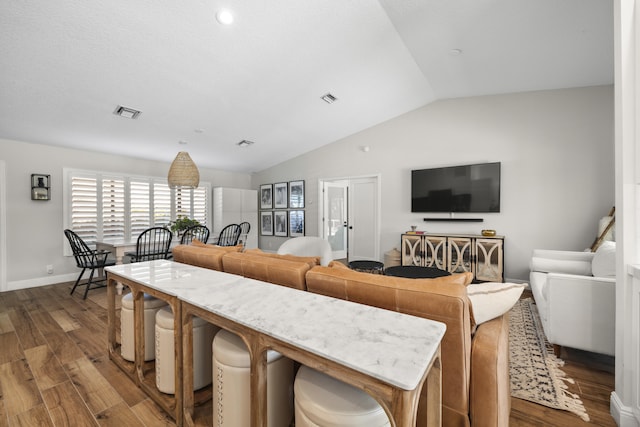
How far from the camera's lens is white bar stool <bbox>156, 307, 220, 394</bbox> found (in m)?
1.58

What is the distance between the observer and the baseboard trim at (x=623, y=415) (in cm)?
142

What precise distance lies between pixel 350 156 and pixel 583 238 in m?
3.89

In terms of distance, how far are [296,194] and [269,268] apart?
4.93 m

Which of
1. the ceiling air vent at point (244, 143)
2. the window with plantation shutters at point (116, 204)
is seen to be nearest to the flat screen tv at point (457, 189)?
the ceiling air vent at point (244, 143)

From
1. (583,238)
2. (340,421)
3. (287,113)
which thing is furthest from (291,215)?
(340,421)

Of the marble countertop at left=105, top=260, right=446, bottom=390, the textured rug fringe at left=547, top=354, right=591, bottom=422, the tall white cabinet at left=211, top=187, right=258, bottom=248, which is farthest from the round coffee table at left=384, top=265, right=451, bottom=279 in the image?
the tall white cabinet at left=211, top=187, right=258, bottom=248

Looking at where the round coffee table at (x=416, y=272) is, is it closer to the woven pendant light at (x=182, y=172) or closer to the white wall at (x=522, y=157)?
the white wall at (x=522, y=157)

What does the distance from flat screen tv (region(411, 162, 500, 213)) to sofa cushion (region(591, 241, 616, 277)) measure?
6.26 feet

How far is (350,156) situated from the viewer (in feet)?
18.9

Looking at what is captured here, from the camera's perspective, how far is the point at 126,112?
3.62 metres

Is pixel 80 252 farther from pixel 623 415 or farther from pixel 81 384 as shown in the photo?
pixel 623 415

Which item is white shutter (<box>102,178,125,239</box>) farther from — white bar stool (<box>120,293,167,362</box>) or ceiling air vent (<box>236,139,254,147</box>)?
white bar stool (<box>120,293,167,362</box>)

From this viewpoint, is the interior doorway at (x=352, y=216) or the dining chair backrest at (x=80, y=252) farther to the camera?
the interior doorway at (x=352, y=216)

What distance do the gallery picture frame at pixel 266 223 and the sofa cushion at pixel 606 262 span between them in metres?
5.98
